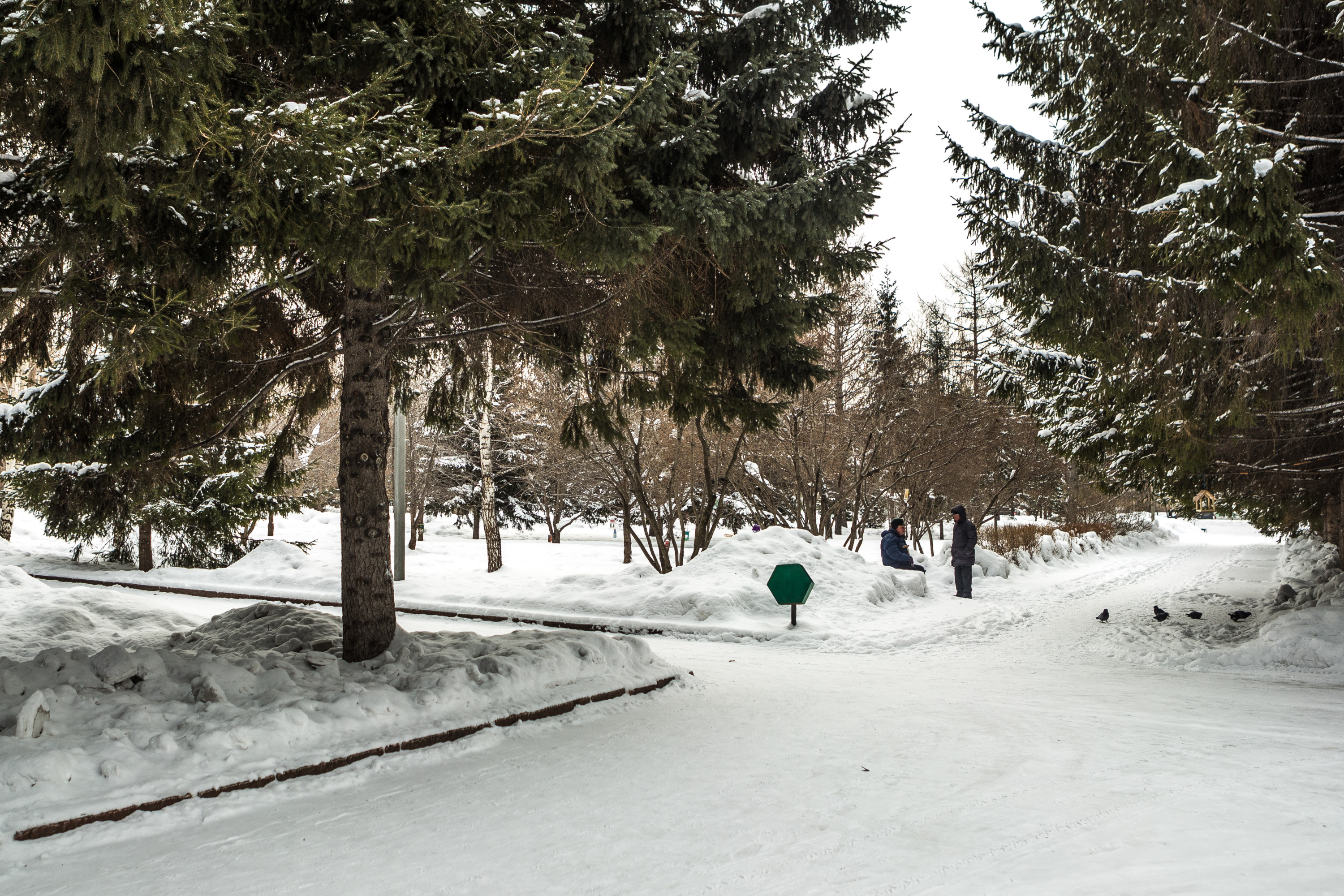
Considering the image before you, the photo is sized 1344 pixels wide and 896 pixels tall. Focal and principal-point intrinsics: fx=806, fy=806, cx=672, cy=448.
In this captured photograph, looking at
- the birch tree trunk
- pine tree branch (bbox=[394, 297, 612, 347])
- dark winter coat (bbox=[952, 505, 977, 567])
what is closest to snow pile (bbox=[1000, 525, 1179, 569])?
dark winter coat (bbox=[952, 505, 977, 567])

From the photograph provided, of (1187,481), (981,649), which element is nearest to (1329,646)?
(1187,481)

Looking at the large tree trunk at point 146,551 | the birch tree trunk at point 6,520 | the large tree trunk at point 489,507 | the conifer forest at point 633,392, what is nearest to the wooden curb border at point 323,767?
the conifer forest at point 633,392

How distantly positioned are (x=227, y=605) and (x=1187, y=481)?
15.2 m

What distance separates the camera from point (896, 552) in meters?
17.0

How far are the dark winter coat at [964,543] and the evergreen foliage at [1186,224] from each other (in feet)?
17.3

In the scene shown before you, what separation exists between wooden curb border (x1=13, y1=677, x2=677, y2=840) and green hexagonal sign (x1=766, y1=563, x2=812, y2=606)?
16.0ft

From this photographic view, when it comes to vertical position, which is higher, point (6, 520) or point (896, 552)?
point (6, 520)

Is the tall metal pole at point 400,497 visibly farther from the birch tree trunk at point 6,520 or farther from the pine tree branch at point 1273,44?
the pine tree branch at point 1273,44

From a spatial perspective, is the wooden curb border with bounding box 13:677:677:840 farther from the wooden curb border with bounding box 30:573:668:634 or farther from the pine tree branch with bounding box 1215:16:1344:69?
the pine tree branch with bounding box 1215:16:1344:69

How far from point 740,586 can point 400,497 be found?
26.9 feet

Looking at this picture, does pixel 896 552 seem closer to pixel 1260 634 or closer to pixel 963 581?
pixel 963 581

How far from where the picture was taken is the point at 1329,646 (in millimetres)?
8852

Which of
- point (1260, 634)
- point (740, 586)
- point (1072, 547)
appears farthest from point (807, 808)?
point (1072, 547)

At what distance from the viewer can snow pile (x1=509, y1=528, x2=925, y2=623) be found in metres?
12.8
